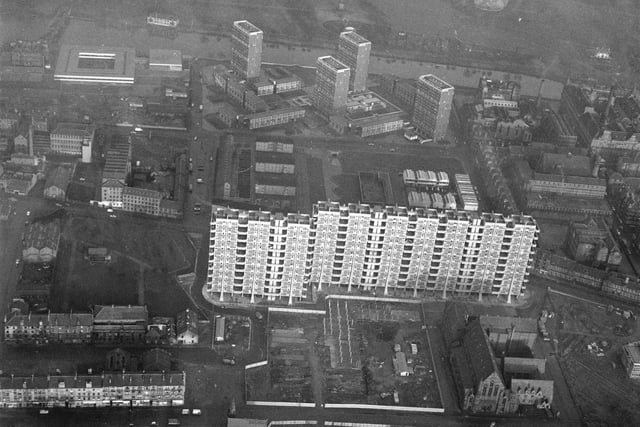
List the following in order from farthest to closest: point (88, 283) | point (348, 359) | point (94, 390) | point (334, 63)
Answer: point (334, 63) → point (88, 283) → point (348, 359) → point (94, 390)

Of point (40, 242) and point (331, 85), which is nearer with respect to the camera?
point (40, 242)

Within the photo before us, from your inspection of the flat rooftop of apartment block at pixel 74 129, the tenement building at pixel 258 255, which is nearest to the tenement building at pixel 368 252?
the tenement building at pixel 258 255

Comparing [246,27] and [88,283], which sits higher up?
[246,27]

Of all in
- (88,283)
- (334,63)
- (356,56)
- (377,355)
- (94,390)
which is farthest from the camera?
(356,56)

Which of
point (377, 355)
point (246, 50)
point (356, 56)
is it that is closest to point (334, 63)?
point (356, 56)

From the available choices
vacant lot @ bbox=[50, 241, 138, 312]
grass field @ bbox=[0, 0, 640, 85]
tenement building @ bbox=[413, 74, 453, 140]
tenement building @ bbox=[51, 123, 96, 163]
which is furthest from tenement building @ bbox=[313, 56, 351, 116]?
vacant lot @ bbox=[50, 241, 138, 312]

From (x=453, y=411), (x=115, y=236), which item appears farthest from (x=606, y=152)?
(x=115, y=236)

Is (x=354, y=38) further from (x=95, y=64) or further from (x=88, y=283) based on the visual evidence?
(x=88, y=283)
